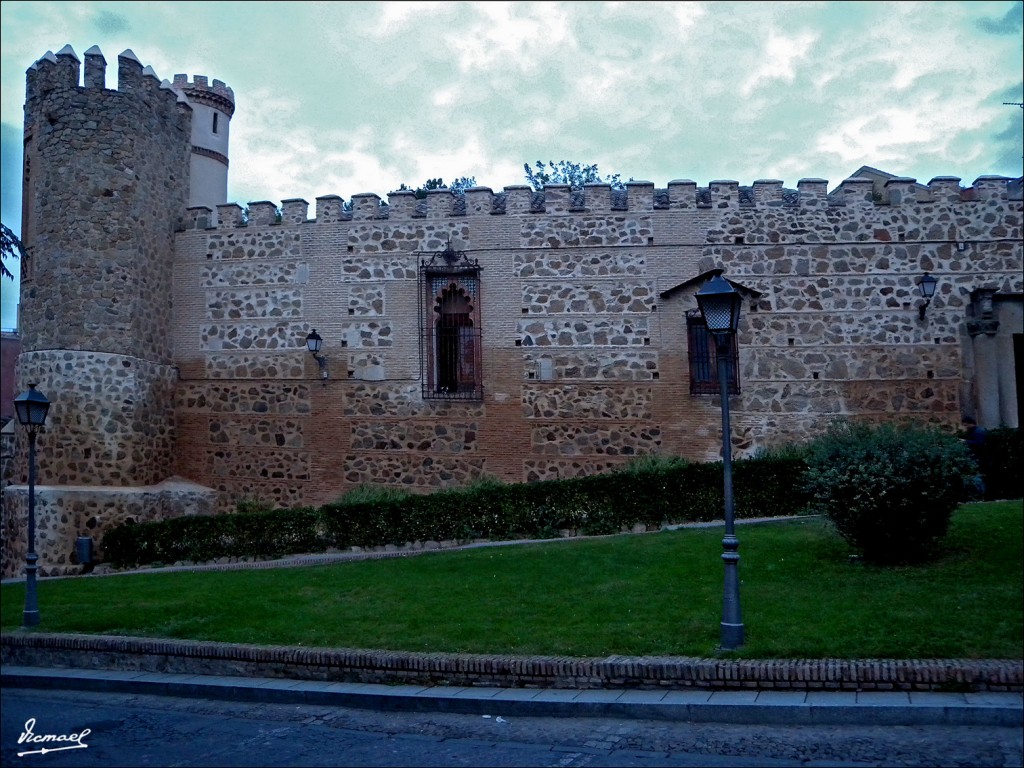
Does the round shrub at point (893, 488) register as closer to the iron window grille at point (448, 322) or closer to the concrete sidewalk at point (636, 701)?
the concrete sidewalk at point (636, 701)

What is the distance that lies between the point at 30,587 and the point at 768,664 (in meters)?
9.77

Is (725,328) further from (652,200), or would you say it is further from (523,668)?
(652,200)

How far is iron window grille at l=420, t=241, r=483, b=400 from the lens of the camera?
18562 mm

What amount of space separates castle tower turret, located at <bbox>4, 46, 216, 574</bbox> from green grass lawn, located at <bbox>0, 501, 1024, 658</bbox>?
3.81m

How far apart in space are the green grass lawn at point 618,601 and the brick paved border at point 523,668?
0.34 m

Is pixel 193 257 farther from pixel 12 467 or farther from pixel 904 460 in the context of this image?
pixel 904 460

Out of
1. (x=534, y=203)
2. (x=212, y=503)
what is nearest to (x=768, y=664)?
(x=534, y=203)

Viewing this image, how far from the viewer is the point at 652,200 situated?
715 inches

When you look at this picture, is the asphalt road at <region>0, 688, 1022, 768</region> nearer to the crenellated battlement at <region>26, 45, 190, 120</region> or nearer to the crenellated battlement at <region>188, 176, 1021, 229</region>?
the crenellated battlement at <region>188, 176, 1021, 229</region>

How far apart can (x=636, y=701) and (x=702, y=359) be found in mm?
11232

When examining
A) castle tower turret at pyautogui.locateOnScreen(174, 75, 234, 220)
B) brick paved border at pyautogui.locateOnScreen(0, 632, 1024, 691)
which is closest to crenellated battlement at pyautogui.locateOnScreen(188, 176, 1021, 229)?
castle tower turret at pyautogui.locateOnScreen(174, 75, 234, 220)

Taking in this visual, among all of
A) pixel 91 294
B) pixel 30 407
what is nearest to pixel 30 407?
pixel 30 407

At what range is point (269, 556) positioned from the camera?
16219mm

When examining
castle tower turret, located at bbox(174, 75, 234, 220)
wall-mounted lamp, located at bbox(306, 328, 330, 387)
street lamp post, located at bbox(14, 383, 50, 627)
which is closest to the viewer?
street lamp post, located at bbox(14, 383, 50, 627)
